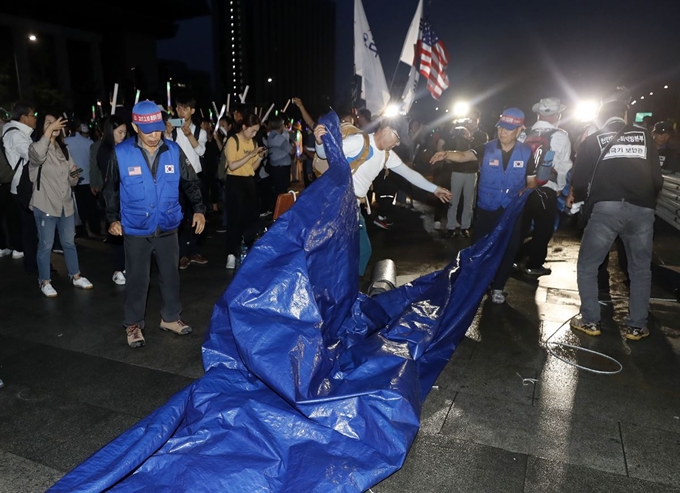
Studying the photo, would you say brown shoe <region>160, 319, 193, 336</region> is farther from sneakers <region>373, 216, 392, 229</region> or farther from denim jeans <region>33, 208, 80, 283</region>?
sneakers <region>373, 216, 392, 229</region>

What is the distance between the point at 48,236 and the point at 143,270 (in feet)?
6.15

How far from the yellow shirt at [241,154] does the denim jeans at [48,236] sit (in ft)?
6.06

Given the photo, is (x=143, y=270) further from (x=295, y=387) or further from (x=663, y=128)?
(x=663, y=128)

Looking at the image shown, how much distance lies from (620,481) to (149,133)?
368cm

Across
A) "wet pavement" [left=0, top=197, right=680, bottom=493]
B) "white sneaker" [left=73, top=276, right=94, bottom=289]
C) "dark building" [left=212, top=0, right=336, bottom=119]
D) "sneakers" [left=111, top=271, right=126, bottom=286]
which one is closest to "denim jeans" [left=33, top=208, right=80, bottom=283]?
"white sneaker" [left=73, top=276, right=94, bottom=289]

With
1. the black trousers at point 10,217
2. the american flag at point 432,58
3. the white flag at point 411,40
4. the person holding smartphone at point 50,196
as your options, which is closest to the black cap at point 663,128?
the american flag at point 432,58

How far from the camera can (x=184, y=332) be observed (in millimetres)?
4398

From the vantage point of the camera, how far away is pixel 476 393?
3.42 meters

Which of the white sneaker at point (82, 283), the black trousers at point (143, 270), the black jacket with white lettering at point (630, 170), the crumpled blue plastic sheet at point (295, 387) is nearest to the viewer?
the crumpled blue plastic sheet at point (295, 387)

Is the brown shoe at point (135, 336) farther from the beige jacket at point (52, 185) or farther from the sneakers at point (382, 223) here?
the sneakers at point (382, 223)

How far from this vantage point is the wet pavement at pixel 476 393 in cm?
265

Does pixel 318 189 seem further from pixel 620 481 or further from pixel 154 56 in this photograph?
pixel 154 56

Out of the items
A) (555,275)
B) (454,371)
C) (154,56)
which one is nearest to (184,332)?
(454,371)

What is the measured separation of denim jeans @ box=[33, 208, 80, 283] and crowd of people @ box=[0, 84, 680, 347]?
13mm
